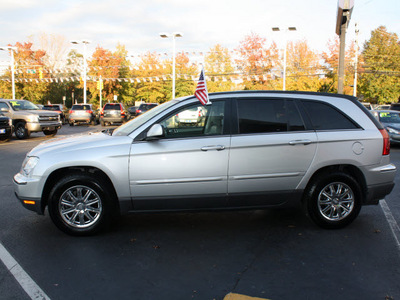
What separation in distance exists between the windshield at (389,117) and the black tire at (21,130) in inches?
608

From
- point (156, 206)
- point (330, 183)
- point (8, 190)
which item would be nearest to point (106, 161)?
point (156, 206)

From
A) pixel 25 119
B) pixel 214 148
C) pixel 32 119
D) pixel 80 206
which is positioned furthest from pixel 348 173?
pixel 25 119

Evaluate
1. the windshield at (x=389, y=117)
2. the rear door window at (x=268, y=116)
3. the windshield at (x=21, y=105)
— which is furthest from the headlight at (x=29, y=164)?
the windshield at (x=21, y=105)

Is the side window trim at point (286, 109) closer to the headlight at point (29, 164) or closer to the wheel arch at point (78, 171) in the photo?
the wheel arch at point (78, 171)

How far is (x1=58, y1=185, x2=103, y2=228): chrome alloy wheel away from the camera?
15.6 ft

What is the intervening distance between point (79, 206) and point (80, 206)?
0.01 m

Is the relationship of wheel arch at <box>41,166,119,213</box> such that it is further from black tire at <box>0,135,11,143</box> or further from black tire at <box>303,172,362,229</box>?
black tire at <box>0,135,11,143</box>

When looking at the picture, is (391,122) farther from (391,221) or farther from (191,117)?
(191,117)

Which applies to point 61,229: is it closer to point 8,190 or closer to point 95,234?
point 95,234

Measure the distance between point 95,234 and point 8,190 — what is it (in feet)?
11.2

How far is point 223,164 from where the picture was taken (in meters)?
4.69

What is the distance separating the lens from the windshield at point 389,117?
16.0 metres

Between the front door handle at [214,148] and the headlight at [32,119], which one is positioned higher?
the front door handle at [214,148]

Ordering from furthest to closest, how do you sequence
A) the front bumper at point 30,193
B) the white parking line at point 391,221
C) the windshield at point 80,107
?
the windshield at point 80,107 → the white parking line at point 391,221 → the front bumper at point 30,193
